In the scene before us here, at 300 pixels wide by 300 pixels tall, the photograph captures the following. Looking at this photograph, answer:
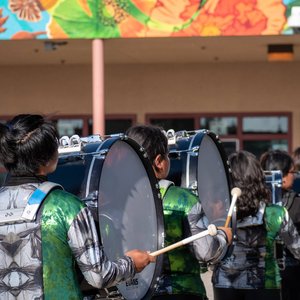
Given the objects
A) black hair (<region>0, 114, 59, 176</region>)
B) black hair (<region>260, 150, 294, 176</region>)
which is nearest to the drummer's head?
black hair (<region>0, 114, 59, 176</region>)

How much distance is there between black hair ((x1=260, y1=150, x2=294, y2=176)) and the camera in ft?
20.3

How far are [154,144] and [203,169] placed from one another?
69 centimetres

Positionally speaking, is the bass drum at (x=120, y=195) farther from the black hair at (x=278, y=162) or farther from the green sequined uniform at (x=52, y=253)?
the black hair at (x=278, y=162)

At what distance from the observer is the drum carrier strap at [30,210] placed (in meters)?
2.99

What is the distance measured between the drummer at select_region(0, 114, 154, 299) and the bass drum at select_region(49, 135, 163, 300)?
0.22 meters

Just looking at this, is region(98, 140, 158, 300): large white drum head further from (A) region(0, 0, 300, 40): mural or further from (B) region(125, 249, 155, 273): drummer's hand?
(A) region(0, 0, 300, 40): mural

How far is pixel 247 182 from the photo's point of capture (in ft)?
16.9

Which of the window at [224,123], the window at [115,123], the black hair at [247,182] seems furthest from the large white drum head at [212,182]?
the window at [115,123]

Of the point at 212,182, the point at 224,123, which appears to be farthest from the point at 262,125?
the point at 212,182

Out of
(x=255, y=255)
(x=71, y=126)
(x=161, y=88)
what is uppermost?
(x=161, y=88)

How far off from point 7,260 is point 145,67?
43.4 ft

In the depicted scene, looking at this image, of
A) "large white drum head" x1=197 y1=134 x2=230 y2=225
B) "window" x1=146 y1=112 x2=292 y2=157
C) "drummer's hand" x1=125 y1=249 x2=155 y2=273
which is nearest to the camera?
"drummer's hand" x1=125 y1=249 x2=155 y2=273

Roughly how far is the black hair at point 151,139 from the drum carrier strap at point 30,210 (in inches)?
36.9

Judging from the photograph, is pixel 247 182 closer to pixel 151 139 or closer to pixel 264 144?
pixel 151 139
